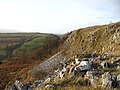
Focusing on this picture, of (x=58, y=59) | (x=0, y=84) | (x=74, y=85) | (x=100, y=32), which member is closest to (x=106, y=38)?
(x=100, y=32)

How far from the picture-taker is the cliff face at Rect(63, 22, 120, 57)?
6712 cm

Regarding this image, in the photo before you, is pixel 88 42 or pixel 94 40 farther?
pixel 88 42

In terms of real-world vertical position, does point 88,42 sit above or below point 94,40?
below

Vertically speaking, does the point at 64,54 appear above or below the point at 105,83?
below

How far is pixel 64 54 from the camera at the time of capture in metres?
89.4

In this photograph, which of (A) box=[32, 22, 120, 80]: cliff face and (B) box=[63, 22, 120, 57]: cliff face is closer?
(B) box=[63, 22, 120, 57]: cliff face

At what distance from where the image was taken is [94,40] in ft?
257

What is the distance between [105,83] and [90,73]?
8.17 feet

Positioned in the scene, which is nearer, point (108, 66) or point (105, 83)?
point (105, 83)

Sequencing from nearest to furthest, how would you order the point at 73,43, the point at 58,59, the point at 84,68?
the point at 84,68
the point at 58,59
the point at 73,43

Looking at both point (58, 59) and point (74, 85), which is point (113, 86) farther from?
point (58, 59)

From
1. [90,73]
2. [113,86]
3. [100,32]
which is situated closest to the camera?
[113,86]

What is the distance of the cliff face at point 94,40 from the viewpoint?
6712cm

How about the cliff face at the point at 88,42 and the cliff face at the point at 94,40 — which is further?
the cliff face at the point at 88,42
